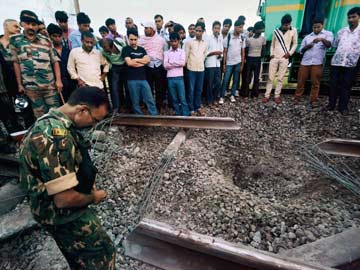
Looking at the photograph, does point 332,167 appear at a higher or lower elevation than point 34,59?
lower

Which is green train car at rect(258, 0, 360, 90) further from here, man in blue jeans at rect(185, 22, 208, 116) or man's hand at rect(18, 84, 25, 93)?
man's hand at rect(18, 84, 25, 93)

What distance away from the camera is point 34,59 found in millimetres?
3699

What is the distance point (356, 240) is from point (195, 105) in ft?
13.4

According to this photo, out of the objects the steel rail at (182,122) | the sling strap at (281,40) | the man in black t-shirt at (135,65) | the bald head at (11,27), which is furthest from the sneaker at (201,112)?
the bald head at (11,27)

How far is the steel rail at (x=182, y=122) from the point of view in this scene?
4164 millimetres

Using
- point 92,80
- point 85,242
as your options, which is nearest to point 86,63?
point 92,80

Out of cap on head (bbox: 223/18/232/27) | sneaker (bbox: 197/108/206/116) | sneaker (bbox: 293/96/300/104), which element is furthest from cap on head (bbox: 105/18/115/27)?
sneaker (bbox: 293/96/300/104)

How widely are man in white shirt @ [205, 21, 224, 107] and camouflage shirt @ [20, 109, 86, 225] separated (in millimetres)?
4604

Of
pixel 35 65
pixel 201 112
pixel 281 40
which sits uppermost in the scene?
pixel 281 40

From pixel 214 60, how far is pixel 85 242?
502cm

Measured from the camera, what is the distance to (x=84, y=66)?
4.13 m

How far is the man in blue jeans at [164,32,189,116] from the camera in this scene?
15.5 feet

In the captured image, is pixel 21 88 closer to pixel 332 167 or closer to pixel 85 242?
pixel 85 242

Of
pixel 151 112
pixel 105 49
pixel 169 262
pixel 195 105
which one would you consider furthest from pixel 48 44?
pixel 169 262
